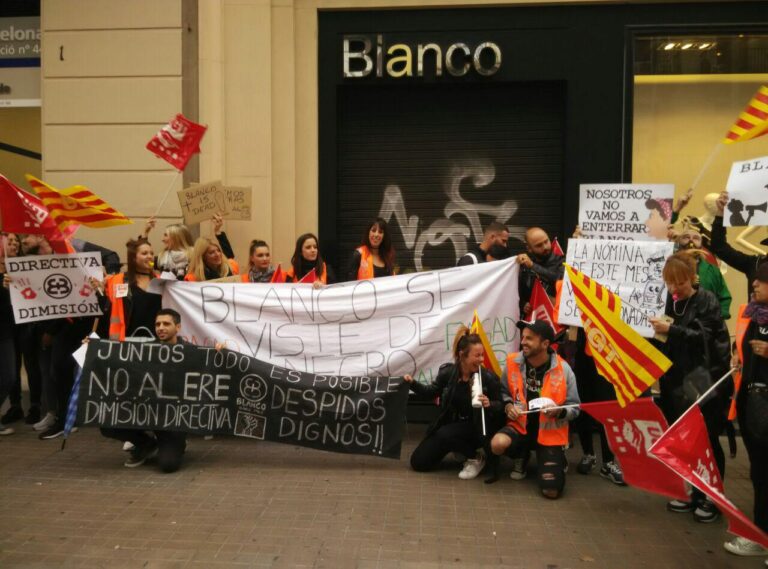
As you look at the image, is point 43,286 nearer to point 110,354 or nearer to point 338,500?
point 110,354

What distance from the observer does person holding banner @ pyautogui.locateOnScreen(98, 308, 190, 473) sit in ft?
22.1

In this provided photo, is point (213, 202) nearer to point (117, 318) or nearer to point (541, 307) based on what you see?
point (117, 318)

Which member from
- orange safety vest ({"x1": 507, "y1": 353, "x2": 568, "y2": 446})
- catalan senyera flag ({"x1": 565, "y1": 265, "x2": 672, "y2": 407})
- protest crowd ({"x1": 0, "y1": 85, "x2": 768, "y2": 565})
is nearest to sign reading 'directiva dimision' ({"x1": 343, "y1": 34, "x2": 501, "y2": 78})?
protest crowd ({"x1": 0, "y1": 85, "x2": 768, "y2": 565})

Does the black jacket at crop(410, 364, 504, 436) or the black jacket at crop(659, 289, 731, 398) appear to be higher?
the black jacket at crop(659, 289, 731, 398)

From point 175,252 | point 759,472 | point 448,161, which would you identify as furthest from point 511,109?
point 759,472

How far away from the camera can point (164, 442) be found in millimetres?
6840

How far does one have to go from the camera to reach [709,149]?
9609 mm

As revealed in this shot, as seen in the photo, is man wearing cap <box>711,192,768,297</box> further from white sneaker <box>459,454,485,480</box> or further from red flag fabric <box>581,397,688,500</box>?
white sneaker <box>459,454,485,480</box>

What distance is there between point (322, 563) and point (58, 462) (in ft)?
10.7

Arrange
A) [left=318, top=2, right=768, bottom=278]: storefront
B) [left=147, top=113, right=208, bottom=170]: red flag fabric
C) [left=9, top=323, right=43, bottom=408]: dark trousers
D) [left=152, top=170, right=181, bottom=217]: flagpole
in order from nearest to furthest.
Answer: [left=9, top=323, right=43, bottom=408]: dark trousers
[left=147, top=113, right=208, bottom=170]: red flag fabric
[left=152, top=170, right=181, bottom=217]: flagpole
[left=318, top=2, right=768, bottom=278]: storefront

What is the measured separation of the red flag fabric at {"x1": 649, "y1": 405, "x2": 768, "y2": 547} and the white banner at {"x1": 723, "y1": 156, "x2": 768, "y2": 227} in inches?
71.7

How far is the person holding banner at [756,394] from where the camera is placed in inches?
194

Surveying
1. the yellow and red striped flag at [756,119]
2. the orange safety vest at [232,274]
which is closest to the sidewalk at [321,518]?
the orange safety vest at [232,274]

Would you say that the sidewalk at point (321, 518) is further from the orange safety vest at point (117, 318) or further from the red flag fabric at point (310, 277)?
the red flag fabric at point (310, 277)
